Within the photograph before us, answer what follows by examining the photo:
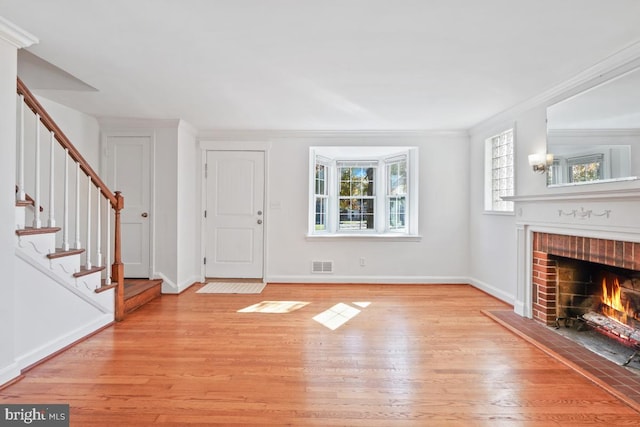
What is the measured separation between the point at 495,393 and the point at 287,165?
3806 mm

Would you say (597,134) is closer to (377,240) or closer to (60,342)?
(377,240)

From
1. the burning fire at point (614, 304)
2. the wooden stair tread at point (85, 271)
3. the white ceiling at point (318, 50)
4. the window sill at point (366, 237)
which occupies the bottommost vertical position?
the burning fire at point (614, 304)

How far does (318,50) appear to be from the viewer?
2.45 meters

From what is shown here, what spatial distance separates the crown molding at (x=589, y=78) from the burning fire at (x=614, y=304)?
5.42 ft

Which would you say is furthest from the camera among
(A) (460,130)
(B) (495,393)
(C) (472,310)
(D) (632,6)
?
(A) (460,130)

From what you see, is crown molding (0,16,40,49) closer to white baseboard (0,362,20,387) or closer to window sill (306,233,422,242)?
white baseboard (0,362,20,387)

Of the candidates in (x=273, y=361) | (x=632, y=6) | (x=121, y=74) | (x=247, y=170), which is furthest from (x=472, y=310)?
(x=121, y=74)

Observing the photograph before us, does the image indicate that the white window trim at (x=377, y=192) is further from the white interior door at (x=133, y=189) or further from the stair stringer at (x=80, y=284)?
Result: the stair stringer at (x=80, y=284)

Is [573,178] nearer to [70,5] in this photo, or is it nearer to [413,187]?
[413,187]

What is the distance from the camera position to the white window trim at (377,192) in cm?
505

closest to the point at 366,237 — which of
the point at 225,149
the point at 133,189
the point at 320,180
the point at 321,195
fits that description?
the point at 321,195

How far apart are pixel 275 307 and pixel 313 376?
1636 millimetres

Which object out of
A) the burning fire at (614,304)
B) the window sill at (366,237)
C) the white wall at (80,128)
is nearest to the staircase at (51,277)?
the white wall at (80,128)

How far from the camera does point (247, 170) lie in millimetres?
5031
